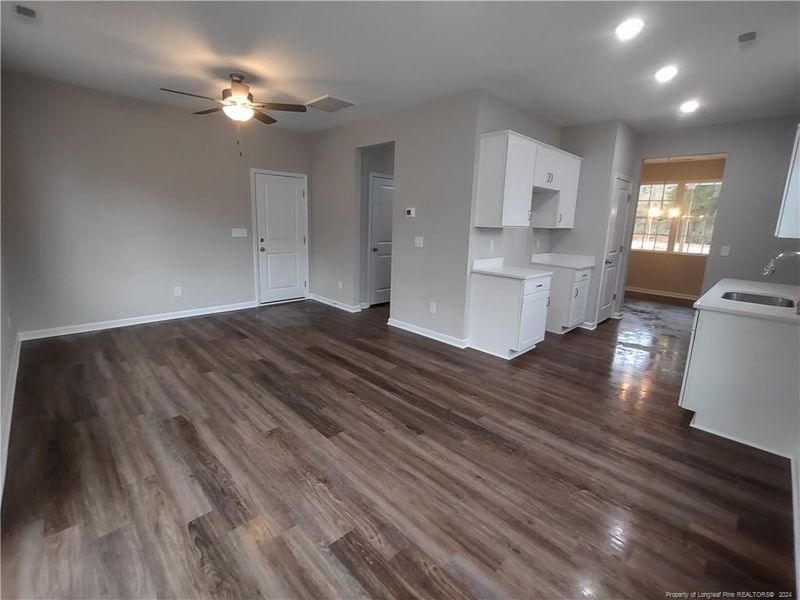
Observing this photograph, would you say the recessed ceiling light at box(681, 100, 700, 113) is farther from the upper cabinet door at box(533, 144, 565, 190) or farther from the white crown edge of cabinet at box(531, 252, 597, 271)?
the white crown edge of cabinet at box(531, 252, 597, 271)

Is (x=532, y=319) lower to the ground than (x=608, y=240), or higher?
lower

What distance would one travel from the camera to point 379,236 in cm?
593

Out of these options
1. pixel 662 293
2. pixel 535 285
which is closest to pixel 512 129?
pixel 535 285

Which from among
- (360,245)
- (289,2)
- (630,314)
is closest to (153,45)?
(289,2)

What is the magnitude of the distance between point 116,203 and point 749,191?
7617 millimetres

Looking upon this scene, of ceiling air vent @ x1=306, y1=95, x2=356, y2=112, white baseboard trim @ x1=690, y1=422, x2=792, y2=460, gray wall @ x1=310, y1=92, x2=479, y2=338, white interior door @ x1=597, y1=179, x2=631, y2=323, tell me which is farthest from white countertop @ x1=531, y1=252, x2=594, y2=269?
ceiling air vent @ x1=306, y1=95, x2=356, y2=112

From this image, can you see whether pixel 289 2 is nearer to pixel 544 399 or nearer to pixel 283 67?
pixel 283 67

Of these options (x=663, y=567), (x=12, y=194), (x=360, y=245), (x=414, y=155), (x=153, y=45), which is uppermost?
(x=153, y=45)

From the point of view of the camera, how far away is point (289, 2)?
2367mm

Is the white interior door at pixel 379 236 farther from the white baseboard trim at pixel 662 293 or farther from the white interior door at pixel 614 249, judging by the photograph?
the white baseboard trim at pixel 662 293

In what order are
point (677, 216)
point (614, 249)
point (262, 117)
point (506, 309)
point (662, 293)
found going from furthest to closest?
point (662, 293) < point (677, 216) < point (614, 249) < point (506, 309) < point (262, 117)

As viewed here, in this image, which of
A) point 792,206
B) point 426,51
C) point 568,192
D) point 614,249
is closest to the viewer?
point 792,206

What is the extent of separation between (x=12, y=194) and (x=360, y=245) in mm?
3817

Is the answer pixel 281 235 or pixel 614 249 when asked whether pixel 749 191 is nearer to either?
pixel 614 249
